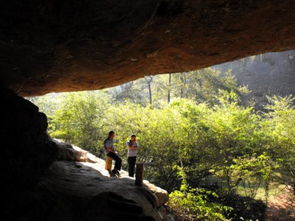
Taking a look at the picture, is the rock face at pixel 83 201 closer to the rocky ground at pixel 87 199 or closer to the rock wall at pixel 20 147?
the rocky ground at pixel 87 199

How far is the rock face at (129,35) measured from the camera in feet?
14.5

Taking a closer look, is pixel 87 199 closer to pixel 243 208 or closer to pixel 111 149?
pixel 111 149

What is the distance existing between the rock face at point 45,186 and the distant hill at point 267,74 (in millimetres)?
33646

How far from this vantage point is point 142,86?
38.1m

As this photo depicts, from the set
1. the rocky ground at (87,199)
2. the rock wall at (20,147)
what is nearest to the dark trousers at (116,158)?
the rocky ground at (87,199)

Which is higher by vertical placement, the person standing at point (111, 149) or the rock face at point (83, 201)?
the person standing at point (111, 149)

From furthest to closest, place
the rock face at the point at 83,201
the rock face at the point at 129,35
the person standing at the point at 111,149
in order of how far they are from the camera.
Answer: the person standing at the point at 111,149 < the rock face at the point at 83,201 < the rock face at the point at 129,35

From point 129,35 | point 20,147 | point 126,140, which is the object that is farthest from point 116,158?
point 126,140

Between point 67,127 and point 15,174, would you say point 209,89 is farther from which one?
point 15,174

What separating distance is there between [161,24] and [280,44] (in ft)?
11.8

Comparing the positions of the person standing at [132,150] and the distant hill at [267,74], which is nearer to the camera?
the person standing at [132,150]

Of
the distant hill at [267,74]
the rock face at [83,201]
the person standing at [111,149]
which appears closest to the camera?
the rock face at [83,201]

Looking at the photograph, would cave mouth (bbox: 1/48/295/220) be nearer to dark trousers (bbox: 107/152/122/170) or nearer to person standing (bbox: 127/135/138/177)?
dark trousers (bbox: 107/152/122/170)

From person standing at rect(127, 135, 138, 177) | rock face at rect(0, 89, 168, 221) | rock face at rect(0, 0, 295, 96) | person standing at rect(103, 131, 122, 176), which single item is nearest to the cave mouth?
rock face at rect(0, 89, 168, 221)
